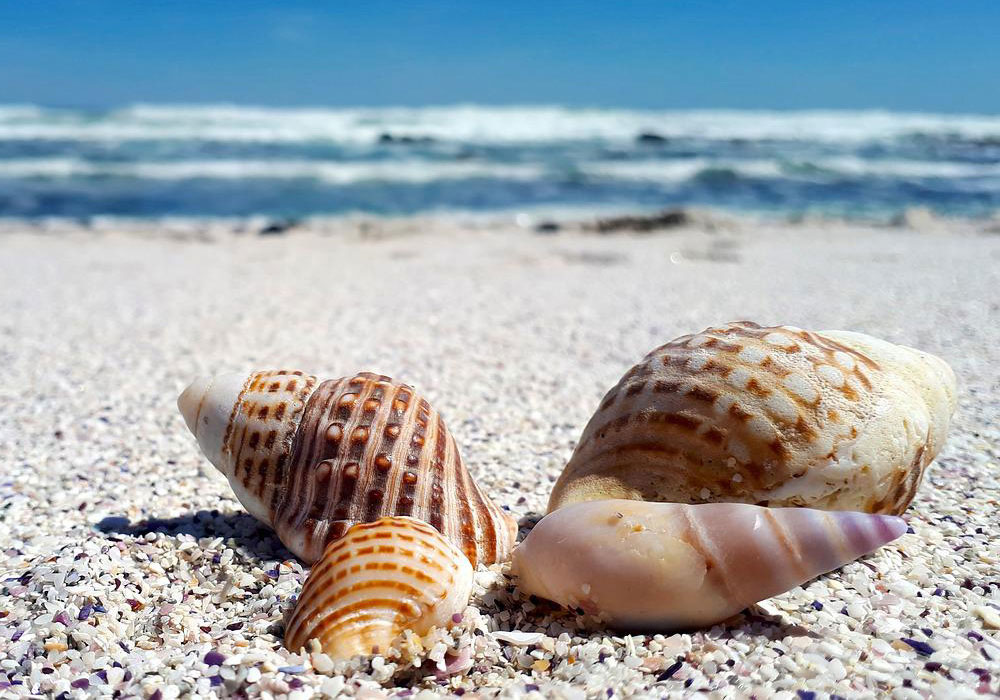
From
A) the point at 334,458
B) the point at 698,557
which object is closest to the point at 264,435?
the point at 334,458

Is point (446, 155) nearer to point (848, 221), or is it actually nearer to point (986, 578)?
point (848, 221)

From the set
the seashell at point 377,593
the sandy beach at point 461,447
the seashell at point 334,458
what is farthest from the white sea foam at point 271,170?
the seashell at point 377,593

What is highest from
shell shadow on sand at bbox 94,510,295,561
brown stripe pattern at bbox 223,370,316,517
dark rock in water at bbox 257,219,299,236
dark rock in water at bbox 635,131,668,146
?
dark rock in water at bbox 635,131,668,146

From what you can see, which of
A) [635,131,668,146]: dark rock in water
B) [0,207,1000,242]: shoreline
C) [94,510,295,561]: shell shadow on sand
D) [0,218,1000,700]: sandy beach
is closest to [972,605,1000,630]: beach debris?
[0,218,1000,700]: sandy beach

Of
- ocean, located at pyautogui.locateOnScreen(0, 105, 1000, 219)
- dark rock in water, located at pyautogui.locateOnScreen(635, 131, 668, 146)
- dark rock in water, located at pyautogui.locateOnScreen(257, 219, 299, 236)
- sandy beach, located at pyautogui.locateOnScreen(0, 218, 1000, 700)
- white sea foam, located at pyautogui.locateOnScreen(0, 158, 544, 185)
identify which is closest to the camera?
sandy beach, located at pyautogui.locateOnScreen(0, 218, 1000, 700)

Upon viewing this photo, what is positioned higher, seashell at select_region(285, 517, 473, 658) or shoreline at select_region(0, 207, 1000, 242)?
shoreline at select_region(0, 207, 1000, 242)

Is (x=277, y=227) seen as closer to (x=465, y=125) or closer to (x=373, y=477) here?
(x=373, y=477)

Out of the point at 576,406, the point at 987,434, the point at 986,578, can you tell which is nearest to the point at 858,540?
the point at 986,578

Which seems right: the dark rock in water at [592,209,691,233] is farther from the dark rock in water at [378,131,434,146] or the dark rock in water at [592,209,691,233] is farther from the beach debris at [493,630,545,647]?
the dark rock in water at [378,131,434,146]
